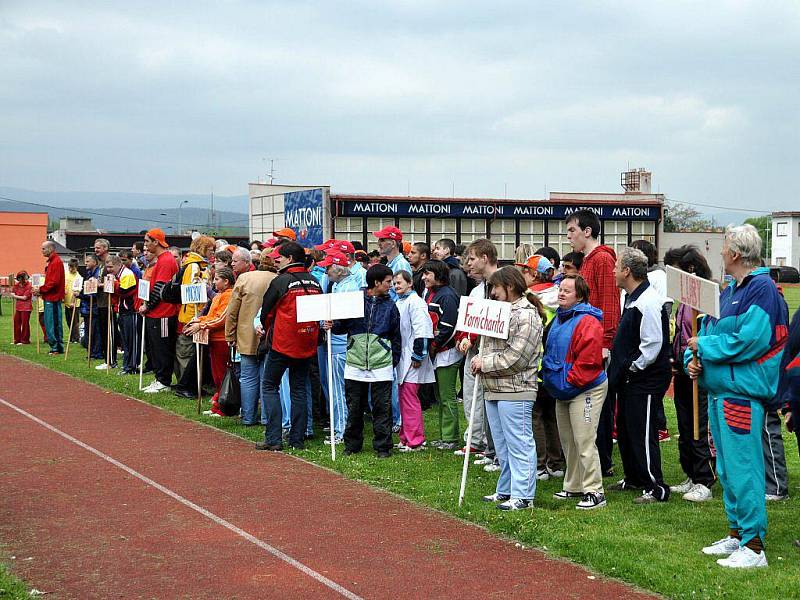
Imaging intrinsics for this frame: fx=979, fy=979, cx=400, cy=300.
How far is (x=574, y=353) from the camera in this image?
330 inches

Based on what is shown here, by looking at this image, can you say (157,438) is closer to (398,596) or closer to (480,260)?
(480,260)

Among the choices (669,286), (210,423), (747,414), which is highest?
(669,286)

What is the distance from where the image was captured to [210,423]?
1284cm

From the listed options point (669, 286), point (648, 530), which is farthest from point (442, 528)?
point (669, 286)

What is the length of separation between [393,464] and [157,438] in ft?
10.7

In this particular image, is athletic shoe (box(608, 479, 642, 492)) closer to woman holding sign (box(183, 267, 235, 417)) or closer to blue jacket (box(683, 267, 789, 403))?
blue jacket (box(683, 267, 789, 403))

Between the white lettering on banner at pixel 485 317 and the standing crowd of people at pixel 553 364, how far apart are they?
15cm

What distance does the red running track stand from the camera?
6.47 m

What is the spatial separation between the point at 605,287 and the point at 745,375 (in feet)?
Answer: 8.51

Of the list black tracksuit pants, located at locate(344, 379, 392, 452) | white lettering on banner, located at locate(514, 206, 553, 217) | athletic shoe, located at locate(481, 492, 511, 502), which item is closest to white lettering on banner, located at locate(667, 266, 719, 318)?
athletic shoe, located at locate(481, 492, 511, 502)

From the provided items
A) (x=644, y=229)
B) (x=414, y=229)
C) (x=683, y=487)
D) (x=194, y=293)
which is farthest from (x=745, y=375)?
(x=644, y=229)

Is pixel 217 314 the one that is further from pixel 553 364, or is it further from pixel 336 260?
pixel 553 364

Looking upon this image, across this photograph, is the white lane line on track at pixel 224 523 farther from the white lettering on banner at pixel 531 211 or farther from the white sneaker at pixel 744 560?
the white lettering on banner at pixel 531 211

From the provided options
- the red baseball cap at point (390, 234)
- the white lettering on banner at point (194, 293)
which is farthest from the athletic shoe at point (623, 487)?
the white lettering on banner at point (194, 293)
